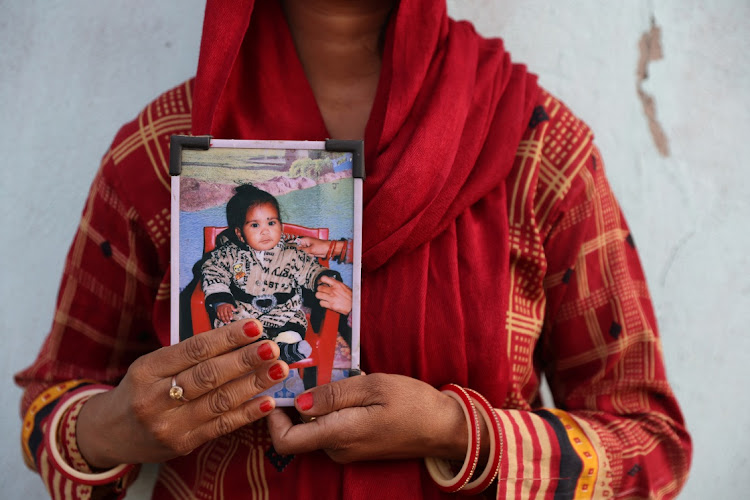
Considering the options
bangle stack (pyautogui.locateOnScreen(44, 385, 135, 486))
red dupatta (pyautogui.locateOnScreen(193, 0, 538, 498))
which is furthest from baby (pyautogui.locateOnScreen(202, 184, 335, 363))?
bangle stack (pyautogui.locateOnScreen(44, 385, 135, 486))

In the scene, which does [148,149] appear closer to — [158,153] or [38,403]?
[158,153]

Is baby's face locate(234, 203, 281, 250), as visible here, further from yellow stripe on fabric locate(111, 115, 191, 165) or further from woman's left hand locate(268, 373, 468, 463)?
yellow stripe on fabric locate(111, 115, 191, 165)

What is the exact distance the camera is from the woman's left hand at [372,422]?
0.95m

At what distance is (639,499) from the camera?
1.14 meters

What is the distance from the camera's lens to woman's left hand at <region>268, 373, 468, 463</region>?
0.95 metres

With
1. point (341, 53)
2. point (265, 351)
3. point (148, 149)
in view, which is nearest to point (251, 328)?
point (265, 351)

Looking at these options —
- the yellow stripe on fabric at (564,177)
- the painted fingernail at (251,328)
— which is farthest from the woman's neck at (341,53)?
the painted fingernail at (251,328)

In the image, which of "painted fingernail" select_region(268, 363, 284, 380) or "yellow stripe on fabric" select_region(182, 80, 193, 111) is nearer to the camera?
"painted fingernail" select_region(268, 363, 284, 380)

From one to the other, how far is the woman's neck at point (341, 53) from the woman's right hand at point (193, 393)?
A: 18.2 inches

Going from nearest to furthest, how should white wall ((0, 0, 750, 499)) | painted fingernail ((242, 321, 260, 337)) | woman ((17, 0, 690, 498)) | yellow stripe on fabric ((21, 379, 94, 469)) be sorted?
1. painted fingernail ((242, 321, 260, 337))
2. woman ((17, 0, 690, 498))
3. yellow stripe on fabric ((21, 379, 94, 469))
4. white wall ((0, 0, 750, 499))

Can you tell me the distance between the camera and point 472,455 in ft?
3.28

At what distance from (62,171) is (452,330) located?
3.67ft

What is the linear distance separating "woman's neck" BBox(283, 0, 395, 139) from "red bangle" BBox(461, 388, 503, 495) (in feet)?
1.64

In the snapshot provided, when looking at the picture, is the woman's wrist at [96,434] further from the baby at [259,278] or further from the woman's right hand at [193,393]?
the baby at [259,278]
